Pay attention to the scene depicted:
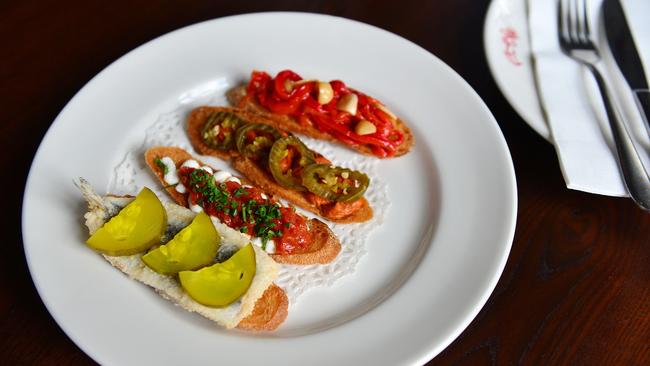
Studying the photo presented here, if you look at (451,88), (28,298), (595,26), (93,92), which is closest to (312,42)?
(451,88)

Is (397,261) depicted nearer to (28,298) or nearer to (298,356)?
(298,356)

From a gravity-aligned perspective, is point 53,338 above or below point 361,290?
above

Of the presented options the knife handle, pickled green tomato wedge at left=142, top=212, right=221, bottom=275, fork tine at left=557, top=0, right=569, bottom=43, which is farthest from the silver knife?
pickled green tomato wedge at left=142, top=212, right=221, bottom=275

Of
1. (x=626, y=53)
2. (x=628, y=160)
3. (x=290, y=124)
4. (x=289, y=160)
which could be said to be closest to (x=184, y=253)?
(x=289, y=160)

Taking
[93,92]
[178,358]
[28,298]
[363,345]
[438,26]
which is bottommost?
[363,345]

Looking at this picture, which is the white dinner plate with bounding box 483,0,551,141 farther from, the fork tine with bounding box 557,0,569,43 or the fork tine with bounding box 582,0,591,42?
the fork tine with bounding box 582,0,591,42

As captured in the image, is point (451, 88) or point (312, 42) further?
point (312, 42)

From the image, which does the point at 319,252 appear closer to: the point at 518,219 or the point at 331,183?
the point at 331,183
